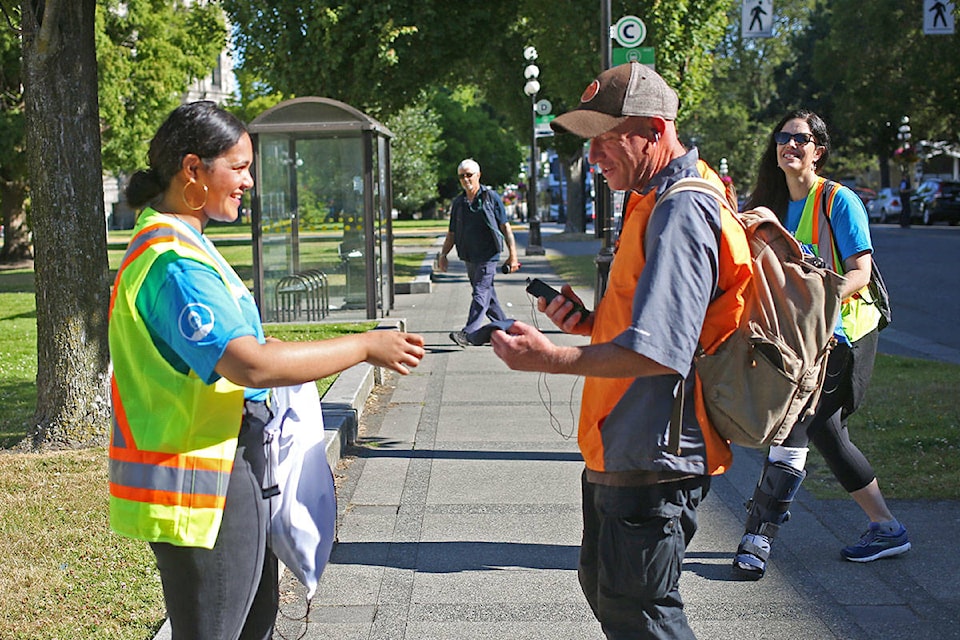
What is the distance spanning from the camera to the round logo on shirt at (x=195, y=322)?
2.50 metres

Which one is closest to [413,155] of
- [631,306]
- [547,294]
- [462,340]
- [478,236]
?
[478,236]

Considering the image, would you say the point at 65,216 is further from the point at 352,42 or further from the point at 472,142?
the point at 472,142

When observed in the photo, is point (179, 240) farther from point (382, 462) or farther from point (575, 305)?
point (382, 462)

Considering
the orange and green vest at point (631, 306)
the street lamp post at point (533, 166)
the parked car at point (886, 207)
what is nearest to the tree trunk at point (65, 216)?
the orange and green vest at point (631, 306)

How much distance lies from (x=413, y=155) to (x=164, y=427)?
57219mm

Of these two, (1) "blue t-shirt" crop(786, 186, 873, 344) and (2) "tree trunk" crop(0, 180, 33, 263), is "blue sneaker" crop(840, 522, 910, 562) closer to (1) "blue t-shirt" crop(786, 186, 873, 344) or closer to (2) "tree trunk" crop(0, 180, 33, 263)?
(1) "blue t-shirt" crop(786, 186, 873, 344)

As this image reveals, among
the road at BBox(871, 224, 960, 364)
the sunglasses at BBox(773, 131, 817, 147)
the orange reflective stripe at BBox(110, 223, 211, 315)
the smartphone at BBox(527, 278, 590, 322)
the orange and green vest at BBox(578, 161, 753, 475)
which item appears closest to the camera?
the orange reflective stripe at BBox(110, 223, 211, 315)

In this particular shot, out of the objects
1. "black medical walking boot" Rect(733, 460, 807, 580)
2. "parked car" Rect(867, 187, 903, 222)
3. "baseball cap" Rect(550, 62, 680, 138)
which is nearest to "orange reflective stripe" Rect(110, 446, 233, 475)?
"baseball cap" Rect(550, 62, 680, 138)

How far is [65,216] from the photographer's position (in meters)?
6.98

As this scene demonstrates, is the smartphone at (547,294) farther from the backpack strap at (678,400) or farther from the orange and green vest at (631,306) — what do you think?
the backpack strap at (678,400)

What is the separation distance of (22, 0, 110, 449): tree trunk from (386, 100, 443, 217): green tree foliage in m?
47.4

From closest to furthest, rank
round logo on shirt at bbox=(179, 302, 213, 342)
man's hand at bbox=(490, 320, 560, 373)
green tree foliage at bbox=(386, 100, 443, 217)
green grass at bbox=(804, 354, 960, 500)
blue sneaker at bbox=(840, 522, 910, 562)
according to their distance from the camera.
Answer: round logo on shirt at bbox=(179, 302, 213, 342) < man's hand at bbox=(490, 320, 560, 373) < blue sneaker at bbox=(840, 522, 910, 562) < green grass at bbox=(804, 354, 960, 500) < green tree foliage at bbox=(386, 100, 443, 217)

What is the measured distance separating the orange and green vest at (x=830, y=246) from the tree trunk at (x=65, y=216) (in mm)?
4376

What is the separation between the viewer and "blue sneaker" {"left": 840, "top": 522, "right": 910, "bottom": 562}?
5145 millimetres
